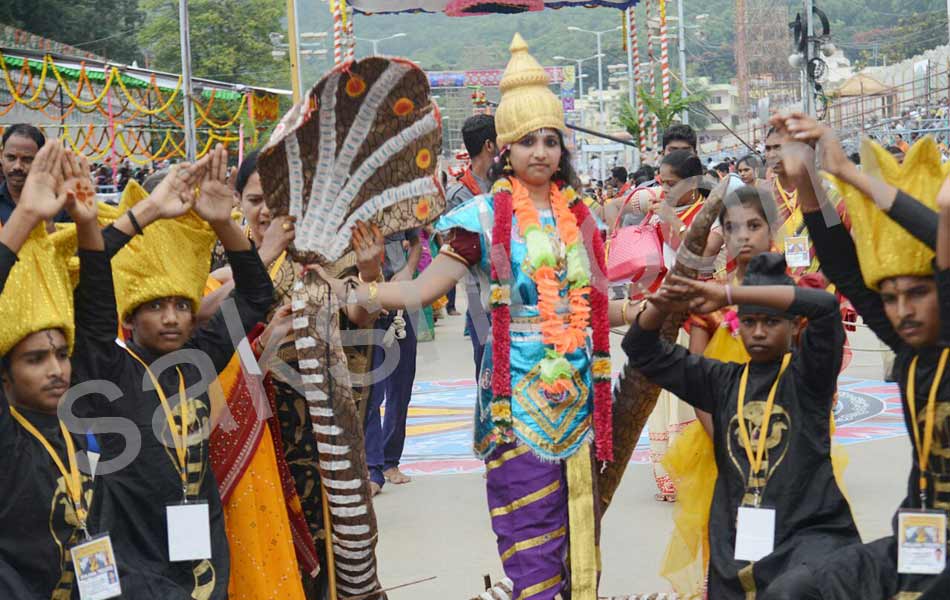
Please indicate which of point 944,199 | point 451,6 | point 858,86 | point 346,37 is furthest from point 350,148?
point 858,86

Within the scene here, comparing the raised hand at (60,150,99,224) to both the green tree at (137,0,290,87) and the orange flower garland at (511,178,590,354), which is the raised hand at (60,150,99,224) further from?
the green tree at (137,0,290,87)

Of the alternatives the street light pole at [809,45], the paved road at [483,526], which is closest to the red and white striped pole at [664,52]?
the street light pole at [809,45]

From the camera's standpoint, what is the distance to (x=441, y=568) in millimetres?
6090

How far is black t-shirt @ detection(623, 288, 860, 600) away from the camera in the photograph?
4.11 meters

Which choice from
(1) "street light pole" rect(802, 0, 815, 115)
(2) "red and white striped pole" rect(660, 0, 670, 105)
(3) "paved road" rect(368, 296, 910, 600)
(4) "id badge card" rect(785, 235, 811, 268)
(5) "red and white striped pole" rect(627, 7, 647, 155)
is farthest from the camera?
(1) "street light pole" rect(802, 0, 815, 115)

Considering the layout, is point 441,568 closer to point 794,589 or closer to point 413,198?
point 413,198

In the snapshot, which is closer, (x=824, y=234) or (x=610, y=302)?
(x=824, y=234)

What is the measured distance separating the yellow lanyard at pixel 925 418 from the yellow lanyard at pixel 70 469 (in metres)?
2.44

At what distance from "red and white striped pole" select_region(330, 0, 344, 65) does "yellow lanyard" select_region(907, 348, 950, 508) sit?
804cm

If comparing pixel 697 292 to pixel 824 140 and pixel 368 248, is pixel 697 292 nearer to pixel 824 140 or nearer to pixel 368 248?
pixel 824 140

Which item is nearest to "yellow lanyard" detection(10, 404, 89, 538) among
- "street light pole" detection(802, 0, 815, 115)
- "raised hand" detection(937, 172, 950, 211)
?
"raised hand" detection(937, 172, 950, 211)

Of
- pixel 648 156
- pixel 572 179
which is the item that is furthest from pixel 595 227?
pixel 648 156

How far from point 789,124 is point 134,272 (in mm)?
2173

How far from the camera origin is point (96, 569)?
12.5ft
